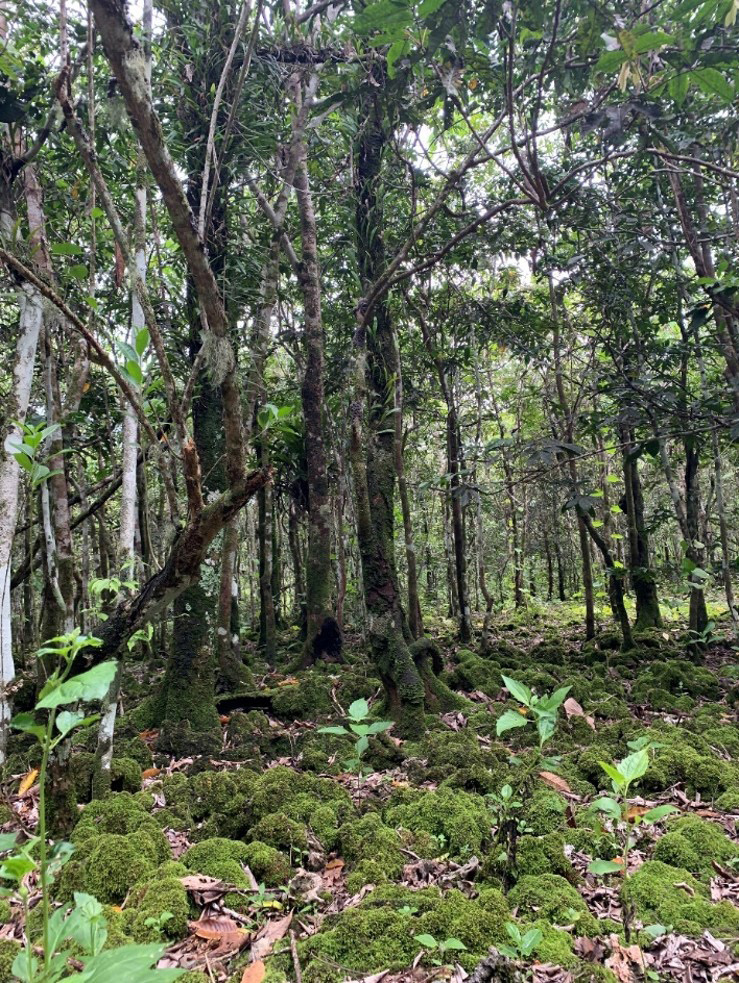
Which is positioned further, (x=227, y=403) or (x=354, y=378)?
(x=354, y=378)

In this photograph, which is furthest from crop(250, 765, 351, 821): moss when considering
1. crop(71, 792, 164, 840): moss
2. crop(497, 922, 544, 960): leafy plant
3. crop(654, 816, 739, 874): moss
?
crop(654, 816, 739, 874): moss

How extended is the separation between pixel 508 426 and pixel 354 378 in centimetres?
1020

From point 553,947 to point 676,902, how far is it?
62 cm

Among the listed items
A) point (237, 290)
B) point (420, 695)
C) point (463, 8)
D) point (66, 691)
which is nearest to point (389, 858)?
point (420, 695)

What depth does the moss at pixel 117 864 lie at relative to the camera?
260cm

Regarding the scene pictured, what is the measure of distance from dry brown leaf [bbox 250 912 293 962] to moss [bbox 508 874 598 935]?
0.90m

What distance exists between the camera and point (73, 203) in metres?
5.23

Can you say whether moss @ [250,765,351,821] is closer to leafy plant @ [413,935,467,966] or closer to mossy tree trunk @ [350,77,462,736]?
mossy tree trunk @ [350,77,462,736]

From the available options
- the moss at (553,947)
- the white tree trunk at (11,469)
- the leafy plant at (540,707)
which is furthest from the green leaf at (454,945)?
the white tree trunk at (11,469)

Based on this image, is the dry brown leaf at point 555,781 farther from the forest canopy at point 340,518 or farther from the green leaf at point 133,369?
the green leaf at point 133,369

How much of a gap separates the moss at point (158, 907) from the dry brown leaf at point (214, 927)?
2.0 inches

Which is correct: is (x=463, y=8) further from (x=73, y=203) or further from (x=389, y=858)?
(x=389, y=858)

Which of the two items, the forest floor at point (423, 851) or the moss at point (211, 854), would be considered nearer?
the forest floor at point (423, 851)

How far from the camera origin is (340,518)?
805 cm
